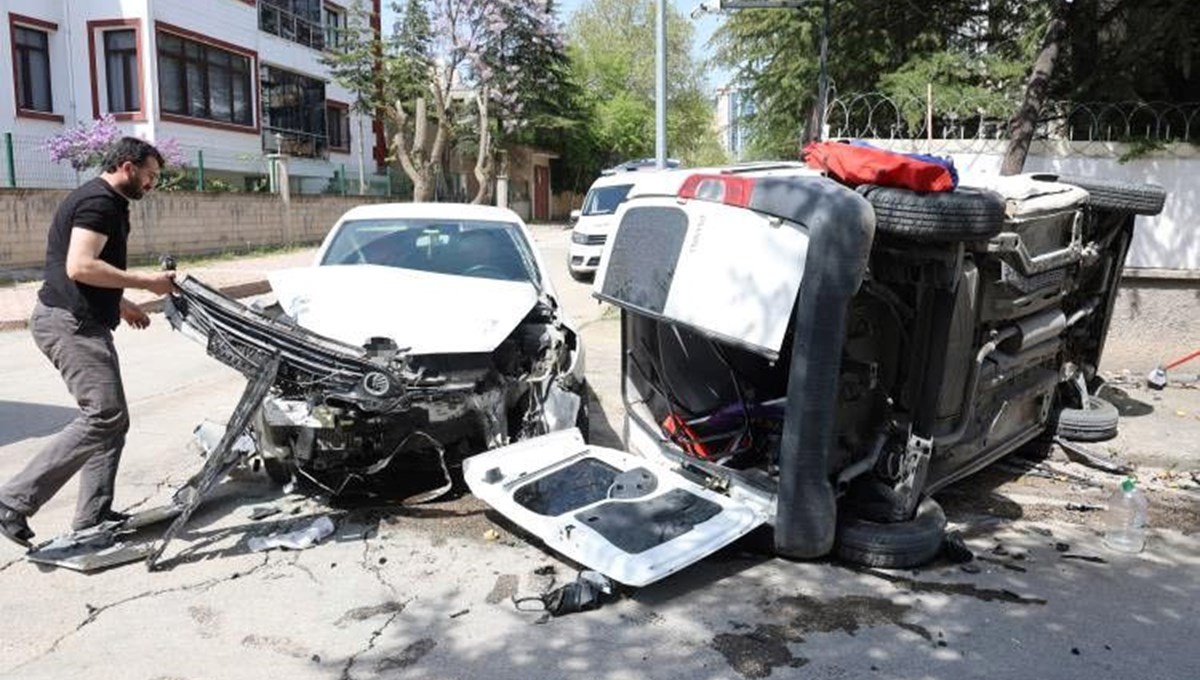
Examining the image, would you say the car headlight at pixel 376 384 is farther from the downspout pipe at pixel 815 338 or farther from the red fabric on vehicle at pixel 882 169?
the red fabric on vehicle at pixel 882 169

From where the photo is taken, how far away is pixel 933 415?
445 cm

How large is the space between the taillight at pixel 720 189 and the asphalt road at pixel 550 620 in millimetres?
1690

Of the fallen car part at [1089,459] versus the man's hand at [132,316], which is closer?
the man's hand at [132,316]

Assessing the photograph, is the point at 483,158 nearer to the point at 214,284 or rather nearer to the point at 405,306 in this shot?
the point at 214,284

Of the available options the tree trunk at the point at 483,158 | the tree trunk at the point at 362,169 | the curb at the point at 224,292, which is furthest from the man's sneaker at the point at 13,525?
the tree trunk at the point at 362,169

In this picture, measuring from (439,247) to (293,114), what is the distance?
26499mm

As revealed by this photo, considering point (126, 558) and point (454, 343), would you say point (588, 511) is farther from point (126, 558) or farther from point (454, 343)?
point (126, 558)

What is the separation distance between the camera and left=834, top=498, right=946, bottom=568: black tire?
434cm

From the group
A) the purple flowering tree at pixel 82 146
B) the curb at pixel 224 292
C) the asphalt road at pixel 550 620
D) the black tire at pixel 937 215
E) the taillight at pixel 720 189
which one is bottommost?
the asphalt road at pixel 550 620

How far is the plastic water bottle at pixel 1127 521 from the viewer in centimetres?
479

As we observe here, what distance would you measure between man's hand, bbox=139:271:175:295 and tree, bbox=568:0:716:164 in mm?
40381

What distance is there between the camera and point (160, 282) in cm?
438

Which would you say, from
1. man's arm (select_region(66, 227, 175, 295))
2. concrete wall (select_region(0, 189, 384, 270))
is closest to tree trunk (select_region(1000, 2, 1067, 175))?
man's arm (select_region(66, 227, 175, 295))

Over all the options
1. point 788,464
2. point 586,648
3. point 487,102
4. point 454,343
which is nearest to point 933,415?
point 788,464
